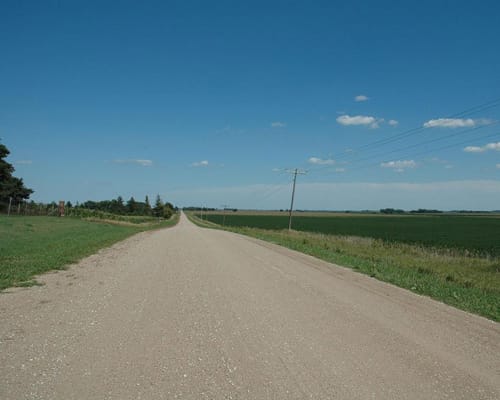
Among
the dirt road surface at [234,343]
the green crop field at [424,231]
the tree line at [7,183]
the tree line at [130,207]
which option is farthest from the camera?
the tree line at [130,207]

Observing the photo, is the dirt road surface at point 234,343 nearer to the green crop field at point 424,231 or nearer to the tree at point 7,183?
the green crop field at point 424,231

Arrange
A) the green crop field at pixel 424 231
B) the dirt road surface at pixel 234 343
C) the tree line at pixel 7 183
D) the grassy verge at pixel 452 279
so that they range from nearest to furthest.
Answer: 1. the dirt road surface at pixel 234 343
2. the grassy verge at pixel 452 279
3. the green crop field at pixel 424 231
4. the tree line at pixel 7 183

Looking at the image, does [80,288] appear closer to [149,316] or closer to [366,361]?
[149,316]

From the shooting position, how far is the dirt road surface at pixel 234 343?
12.9 ft

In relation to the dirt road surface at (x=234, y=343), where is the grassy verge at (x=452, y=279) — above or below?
above

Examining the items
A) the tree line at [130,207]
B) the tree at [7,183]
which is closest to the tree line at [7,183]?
the tree at [7,183]

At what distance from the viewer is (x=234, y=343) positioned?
204 inches

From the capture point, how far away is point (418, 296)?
30.6 ft

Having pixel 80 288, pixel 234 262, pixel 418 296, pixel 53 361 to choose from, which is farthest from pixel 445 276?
pixel 53 361

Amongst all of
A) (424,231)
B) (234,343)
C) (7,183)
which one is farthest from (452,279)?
(7,183)

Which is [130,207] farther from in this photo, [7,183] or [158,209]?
[7,183]

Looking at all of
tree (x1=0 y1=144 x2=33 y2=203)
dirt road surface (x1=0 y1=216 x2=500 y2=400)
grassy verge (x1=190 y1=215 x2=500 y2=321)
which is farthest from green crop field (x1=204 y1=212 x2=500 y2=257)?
tree (x1=0 y1=144 x2=33 y2=203)

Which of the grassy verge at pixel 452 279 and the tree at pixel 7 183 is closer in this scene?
the grassy verge at pixel 452 279

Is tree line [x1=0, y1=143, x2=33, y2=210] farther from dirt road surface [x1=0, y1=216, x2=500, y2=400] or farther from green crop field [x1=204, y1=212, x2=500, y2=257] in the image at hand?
dirt road surface [x1=0, y1=216, x2=500, y2=400]
